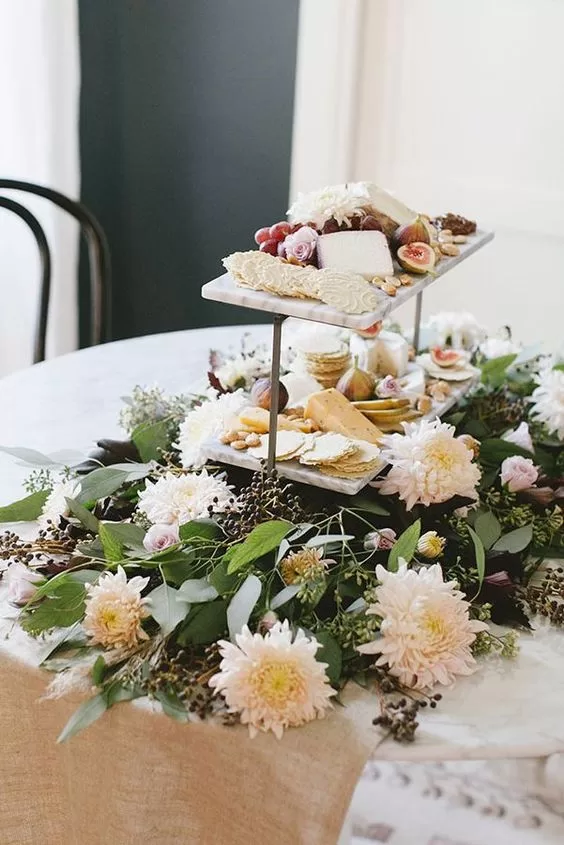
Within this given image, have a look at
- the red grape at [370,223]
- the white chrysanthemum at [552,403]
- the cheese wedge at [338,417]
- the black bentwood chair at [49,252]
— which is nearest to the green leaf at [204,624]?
the cheese wedge at [338,417]

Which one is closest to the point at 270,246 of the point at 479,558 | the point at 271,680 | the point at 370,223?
the point at 370,223

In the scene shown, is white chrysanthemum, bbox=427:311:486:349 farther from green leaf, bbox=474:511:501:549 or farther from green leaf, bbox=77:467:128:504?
green leaf, bbox=77:467:128:504

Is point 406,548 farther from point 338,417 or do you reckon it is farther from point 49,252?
point 49,252

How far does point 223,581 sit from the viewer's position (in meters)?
1.15

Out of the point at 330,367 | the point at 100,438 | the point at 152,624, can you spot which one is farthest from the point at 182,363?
the point at 152,624

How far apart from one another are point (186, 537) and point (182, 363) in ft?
2.43

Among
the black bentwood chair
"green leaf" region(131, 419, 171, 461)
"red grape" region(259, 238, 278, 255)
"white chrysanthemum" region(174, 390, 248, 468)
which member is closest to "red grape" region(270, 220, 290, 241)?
"red grape" region(259, 238, 278, 255)

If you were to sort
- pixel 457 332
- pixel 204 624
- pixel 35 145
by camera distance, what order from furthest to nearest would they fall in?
pixel 35 145 → pixel 457 332 → pixel 204 624

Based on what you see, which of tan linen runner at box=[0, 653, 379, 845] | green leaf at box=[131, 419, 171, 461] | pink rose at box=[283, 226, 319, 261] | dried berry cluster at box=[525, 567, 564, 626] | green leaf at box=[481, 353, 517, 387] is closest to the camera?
tan linen runner at box=[0, 653, 379, 845]

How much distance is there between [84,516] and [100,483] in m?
0.08

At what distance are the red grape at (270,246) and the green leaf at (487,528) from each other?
1.40ft

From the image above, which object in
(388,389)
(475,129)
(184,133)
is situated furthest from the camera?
(184,133)

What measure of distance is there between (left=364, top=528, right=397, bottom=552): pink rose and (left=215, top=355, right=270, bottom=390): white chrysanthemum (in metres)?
0.46

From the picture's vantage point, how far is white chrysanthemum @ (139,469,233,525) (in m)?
1.26
